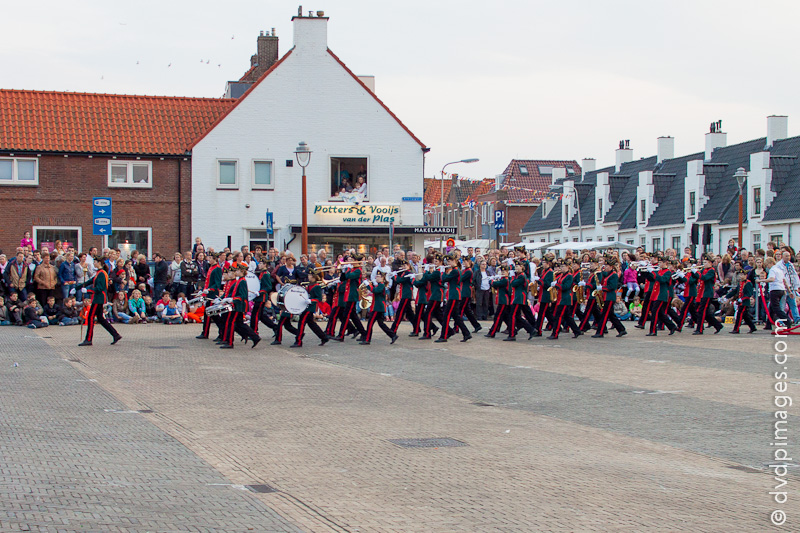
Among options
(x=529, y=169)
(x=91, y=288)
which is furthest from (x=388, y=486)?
(x=529, y=169)

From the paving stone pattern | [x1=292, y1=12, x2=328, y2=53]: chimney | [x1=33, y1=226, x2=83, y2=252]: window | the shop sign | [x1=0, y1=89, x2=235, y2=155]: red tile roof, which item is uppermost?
[x1=292, y1=12, x2=328, y2=53]: chimney

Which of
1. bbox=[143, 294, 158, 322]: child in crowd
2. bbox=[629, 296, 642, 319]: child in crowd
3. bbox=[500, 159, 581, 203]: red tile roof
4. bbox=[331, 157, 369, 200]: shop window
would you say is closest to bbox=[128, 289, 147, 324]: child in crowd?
bbox=[143, 294, 158, 322]: child in crowd

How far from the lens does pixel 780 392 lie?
11695mm

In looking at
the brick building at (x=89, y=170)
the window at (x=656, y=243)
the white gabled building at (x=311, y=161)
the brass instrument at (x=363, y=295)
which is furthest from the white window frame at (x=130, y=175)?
the window at (x=656, y=243)

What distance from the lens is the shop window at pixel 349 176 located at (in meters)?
35.6

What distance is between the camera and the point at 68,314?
2177 centimetres

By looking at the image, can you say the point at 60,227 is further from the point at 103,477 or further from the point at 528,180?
the point at 528,180

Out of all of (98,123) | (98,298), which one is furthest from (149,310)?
(98,123)

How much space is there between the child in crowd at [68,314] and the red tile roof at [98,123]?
1245cm

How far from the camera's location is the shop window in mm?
35625

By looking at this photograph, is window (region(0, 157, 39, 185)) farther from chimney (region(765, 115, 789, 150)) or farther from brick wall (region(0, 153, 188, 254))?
chimney (region(765, 115, 789, 150))

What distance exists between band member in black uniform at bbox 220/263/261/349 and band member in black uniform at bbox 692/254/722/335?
9.55m

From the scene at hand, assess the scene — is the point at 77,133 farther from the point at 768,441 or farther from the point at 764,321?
the point at 768,441

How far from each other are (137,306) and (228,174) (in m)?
12.6
